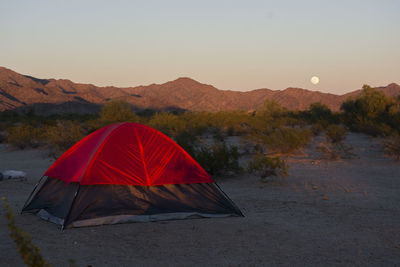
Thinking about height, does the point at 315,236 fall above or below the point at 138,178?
below

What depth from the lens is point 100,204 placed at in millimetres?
Result: 6586

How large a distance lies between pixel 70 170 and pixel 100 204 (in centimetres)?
104

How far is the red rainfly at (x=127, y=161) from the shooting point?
6834 millimetres

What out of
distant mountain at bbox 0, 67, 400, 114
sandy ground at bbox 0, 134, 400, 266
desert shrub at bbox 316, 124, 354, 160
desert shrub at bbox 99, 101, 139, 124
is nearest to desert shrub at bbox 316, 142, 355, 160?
desert shrub at bbox 316, 124, 354, 160

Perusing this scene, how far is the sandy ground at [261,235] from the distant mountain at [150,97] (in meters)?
66.2

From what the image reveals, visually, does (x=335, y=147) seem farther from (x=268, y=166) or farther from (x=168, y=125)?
(x=168, y=125)

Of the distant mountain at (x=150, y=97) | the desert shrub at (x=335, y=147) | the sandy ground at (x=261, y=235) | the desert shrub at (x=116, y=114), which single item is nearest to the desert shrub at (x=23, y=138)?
the desert shrub at (x=116, y=114)

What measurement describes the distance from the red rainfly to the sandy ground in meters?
0.84

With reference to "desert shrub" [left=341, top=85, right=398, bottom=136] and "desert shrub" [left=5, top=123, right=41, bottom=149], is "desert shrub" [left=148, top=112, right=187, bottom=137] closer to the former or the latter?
"desert shrub" [left=5, top=123, right=41, bottom=149]

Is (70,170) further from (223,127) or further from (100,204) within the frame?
(223,127)

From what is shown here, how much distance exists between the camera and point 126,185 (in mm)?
6934

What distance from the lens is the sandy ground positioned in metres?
4.96

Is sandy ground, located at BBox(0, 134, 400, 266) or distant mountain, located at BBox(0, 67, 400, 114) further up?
distant mountain, located at BBox(0, 67, 400, 114)

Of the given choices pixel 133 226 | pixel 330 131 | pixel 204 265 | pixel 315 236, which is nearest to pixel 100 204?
pixel 133 226
